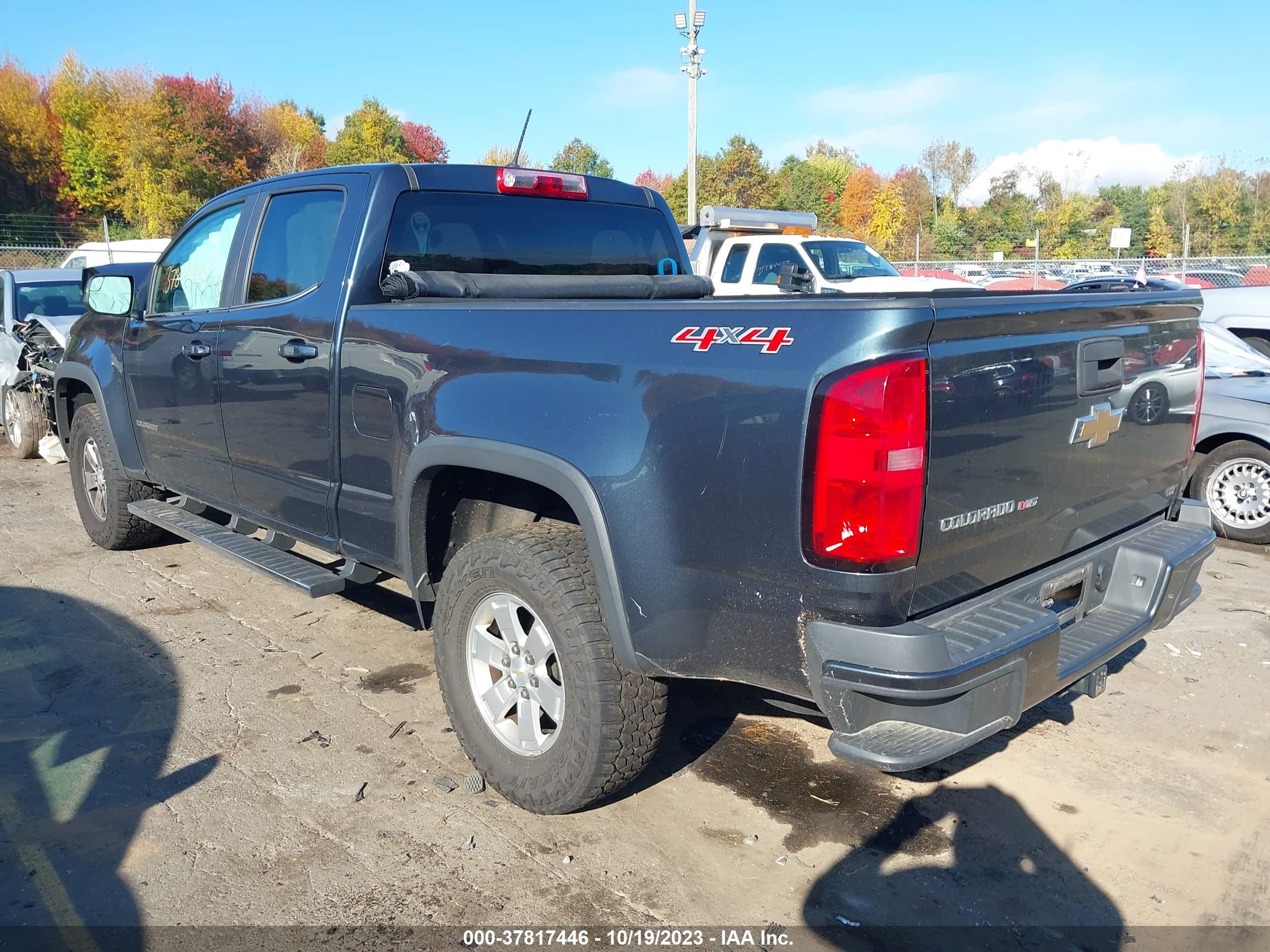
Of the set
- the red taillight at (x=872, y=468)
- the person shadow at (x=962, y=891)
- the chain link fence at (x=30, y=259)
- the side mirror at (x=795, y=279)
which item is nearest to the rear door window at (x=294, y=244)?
the red taillight at (x=872, y=468)

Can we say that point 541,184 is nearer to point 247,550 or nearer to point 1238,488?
point 247,550

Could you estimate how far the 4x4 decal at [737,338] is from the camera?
2.37 metres

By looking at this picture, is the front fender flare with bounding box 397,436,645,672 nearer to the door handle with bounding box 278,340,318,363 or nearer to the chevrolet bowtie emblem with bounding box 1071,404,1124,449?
the door handle with bounding box 278,340,318,363

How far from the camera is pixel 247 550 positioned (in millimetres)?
4430

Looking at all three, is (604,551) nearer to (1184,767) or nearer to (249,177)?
(1184,767)

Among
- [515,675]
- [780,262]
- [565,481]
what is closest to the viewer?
[565,481]

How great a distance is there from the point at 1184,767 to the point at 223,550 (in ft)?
13.1

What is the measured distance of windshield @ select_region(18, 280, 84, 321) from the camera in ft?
31.7

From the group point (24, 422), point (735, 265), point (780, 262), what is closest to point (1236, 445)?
point (780, 262)

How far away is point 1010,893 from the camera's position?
2.84 metres

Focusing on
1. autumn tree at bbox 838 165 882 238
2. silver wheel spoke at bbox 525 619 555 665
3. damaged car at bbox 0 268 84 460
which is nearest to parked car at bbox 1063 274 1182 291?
silver wheel spoke at bbox 525 619 555 665

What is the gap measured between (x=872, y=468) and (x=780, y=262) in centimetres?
1172

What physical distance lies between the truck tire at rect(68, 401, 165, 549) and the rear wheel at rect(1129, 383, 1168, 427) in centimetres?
487

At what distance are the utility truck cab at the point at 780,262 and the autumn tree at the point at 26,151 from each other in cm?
3796
